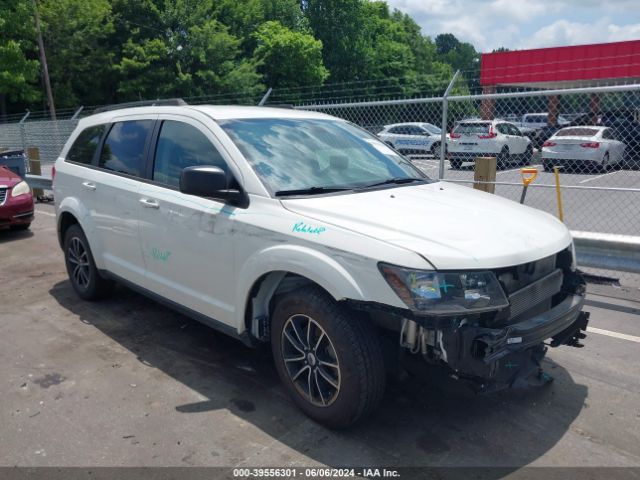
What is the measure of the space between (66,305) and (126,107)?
6.47 ft

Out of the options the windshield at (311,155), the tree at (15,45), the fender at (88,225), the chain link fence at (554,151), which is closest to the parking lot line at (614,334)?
the windshield at (311,155)

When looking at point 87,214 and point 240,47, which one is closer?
point 87,214

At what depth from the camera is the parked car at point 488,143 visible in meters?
10.4

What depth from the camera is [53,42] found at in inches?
1264

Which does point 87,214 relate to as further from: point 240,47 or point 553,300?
point 240,47

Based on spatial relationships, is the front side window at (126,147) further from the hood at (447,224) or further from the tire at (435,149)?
the tire at (435,149)

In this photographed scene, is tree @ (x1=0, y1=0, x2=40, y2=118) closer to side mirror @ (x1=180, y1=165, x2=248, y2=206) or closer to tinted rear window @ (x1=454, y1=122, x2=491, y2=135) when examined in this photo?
tinted rear window @ (x1=454, y1=122, x2=491, y2=135)

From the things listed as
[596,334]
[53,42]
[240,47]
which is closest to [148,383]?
[596,334]

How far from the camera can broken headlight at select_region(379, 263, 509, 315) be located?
2793mm

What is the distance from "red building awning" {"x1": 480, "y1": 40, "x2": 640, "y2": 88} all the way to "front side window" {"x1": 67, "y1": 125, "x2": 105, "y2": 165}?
20.1 m

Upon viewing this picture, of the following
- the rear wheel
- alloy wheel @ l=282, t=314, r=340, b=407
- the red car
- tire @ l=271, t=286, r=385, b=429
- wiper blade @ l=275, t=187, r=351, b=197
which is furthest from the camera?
the rear wheel

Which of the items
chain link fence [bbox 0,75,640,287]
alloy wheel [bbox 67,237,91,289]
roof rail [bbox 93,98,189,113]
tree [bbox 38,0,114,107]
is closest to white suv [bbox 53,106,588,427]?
roof rail [bbox 93,98,189,113]

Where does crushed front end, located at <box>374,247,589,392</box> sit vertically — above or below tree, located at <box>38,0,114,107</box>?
below

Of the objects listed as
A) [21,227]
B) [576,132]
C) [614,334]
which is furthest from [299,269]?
[576,132]
